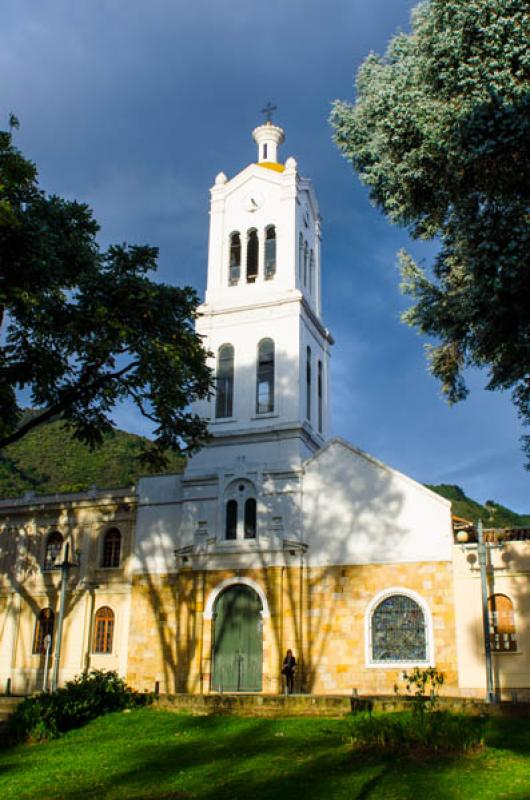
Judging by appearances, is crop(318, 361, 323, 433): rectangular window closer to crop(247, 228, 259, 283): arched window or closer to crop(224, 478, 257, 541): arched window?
crop(247, 228, 259, 283): arched window

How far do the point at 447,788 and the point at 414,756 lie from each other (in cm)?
174

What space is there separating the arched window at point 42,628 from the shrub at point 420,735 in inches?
702

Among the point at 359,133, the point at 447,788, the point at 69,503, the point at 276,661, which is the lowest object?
the point at 447,788

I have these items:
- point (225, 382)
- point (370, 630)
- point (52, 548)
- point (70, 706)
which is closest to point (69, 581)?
point (52, 548)

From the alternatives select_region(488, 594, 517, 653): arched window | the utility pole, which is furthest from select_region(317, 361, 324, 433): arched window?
the utility pole

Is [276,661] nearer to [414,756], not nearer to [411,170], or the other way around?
[414,756]

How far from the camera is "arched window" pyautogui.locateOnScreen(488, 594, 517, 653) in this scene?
72.9 feet

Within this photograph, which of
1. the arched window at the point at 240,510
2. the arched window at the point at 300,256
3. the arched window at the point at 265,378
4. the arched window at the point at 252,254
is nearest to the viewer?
the arched window at the point at 240,510

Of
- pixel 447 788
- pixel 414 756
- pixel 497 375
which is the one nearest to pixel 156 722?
pixel 414 756

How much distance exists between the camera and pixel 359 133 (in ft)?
52.5

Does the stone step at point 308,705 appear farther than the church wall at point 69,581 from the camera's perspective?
No

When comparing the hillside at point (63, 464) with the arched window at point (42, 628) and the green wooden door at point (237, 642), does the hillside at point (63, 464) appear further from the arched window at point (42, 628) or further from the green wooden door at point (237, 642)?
the green wooden door at point (237, 642)

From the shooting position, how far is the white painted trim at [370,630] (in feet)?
74.9

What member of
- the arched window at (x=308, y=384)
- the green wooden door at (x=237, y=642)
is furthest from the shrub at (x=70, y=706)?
the arched window at (x=308, y=384)
